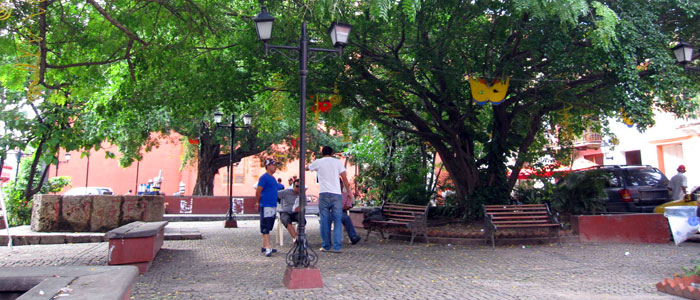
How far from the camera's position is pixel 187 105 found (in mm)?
12438

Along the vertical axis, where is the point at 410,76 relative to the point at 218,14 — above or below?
below

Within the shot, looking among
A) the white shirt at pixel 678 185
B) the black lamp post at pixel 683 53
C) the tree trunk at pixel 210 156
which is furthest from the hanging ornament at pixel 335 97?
the tree trunk at pixel 210 156

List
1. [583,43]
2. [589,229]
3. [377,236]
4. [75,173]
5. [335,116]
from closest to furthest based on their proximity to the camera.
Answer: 1. [583,43]
2. [589,229]
3. [377,236]
4. [335,116]
5. [75,173]

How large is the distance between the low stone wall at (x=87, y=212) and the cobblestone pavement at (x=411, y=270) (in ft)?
2.90

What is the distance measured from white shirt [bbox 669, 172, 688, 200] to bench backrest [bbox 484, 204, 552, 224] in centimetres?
515

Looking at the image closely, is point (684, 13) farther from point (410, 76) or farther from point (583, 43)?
point (410, 76)

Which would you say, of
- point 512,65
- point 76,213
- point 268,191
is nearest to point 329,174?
point 268,191

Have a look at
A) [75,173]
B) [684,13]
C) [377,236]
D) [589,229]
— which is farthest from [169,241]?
[75,173]

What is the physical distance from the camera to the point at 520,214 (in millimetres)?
10109

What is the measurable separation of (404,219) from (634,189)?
6423 mm

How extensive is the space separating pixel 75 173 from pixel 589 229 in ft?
138

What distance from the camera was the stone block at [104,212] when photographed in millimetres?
10617

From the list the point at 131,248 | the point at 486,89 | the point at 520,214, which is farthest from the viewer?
the point at 486,89

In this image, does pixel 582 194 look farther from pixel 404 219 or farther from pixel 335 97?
pixel 335 97
